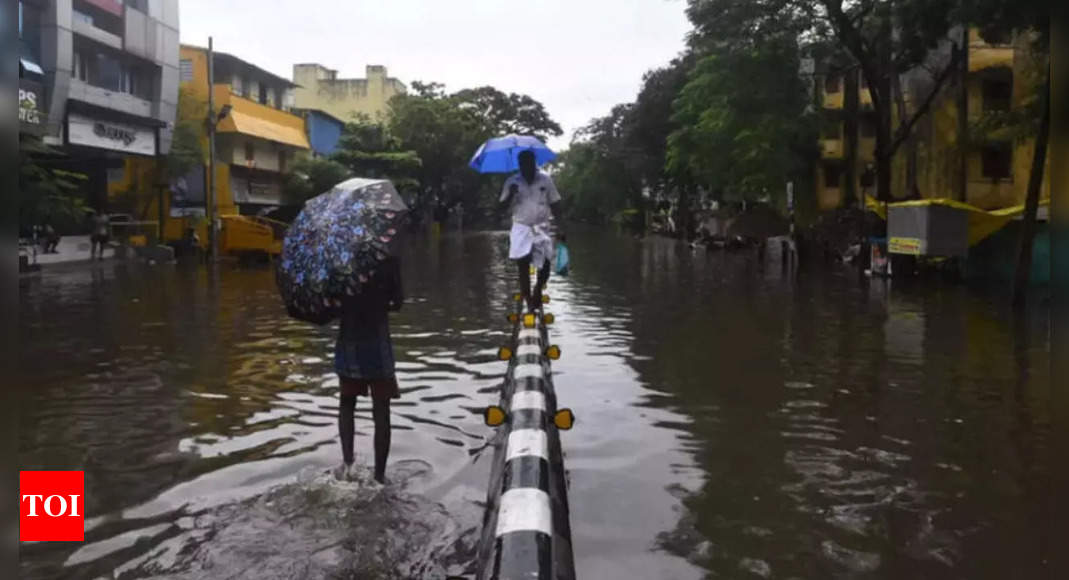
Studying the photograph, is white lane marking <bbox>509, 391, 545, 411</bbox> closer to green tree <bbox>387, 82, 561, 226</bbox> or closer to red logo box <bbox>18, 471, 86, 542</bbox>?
red logo box <bbox>18, 471, 86, 542</bbox>

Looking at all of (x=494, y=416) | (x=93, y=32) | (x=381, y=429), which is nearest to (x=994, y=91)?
(x=494, y=416)

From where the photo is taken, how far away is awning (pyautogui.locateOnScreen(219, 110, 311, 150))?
41.8 meters

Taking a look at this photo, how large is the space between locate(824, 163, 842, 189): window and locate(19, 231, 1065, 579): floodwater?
1153 inches

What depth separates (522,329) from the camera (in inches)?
309

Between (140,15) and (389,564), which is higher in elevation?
(140,15)

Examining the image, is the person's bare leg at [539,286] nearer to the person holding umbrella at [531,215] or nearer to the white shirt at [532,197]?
the person holding umbrella at [531,215]

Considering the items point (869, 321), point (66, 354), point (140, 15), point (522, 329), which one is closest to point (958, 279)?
point (869, 321)

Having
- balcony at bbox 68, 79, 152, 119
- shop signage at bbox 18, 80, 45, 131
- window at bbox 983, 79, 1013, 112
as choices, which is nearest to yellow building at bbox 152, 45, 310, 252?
balcony at bbox 68, 79, 152, 119

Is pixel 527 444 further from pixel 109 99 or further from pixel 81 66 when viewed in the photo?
pixel 81 66

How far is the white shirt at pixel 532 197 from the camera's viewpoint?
831 centimetres

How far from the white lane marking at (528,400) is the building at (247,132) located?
1450 inches

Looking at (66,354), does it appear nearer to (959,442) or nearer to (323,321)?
(323,321)

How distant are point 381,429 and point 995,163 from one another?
90.8 feet

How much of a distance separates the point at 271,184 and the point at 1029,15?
138ft
